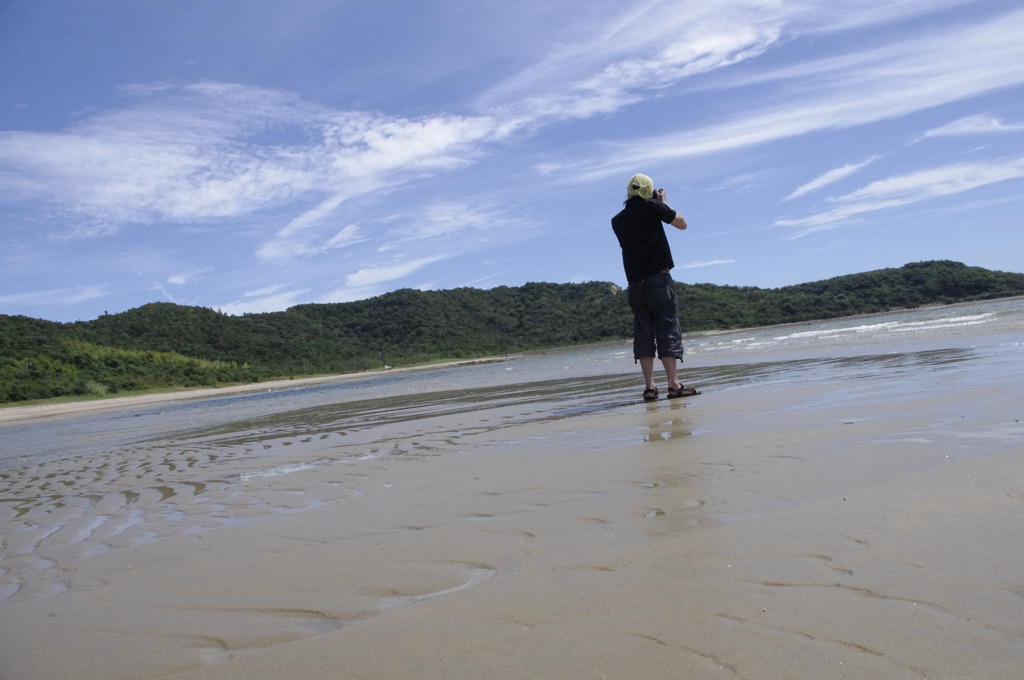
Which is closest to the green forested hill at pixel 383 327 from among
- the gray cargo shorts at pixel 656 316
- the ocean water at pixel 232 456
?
the ocean water at pixel 232 456

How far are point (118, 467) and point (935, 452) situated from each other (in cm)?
597

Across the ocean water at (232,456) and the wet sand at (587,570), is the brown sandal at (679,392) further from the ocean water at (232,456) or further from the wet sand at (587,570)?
the wet sand at (587,570)

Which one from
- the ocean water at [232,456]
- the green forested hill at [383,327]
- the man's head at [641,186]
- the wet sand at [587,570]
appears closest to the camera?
the wet sand at [587,570]

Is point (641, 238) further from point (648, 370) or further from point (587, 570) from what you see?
point (587, 570)

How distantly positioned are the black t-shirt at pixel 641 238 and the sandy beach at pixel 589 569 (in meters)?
2.87

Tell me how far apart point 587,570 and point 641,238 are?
4987 mm

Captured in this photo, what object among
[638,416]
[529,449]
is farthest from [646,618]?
[638,416]

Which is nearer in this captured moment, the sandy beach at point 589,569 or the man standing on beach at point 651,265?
the sandy beach at point 589,569

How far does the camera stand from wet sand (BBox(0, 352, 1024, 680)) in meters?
1.51

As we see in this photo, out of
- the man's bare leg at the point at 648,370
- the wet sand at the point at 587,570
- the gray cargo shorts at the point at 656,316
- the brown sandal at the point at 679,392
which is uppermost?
the gray cargo shorts at the point at 656,316

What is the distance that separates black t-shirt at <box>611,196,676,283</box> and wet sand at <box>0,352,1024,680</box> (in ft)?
9.69

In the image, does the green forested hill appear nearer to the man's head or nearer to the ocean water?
the ocean water

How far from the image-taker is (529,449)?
4438 millimetres

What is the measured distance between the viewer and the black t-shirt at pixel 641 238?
6.58 m
